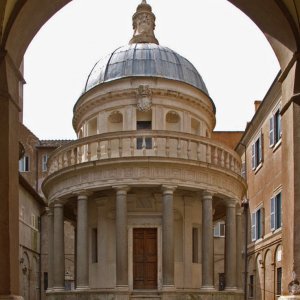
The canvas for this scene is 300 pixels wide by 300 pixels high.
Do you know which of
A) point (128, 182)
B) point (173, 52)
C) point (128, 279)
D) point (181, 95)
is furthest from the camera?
point (173, 52)

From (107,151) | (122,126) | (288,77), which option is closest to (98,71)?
(122,126)

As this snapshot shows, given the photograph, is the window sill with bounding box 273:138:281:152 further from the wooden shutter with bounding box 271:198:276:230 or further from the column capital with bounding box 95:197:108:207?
the column capital with bounding box 95:197:108:207

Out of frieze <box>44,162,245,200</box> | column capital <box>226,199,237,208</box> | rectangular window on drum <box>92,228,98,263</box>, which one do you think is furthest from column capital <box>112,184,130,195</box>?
column capital <box>226,199,237,208</box>

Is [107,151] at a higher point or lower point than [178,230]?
higher

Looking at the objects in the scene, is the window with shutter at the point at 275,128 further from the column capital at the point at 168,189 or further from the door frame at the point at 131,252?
the door frame at the point at 131,252

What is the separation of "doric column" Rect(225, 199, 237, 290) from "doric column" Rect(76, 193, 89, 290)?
570 centimetres

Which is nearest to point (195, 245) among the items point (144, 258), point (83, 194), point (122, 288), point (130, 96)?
point (144, 258)

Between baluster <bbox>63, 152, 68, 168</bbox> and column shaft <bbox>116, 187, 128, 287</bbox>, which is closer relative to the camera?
column shaft <bbox>116, 187, 128, 287</bbox>

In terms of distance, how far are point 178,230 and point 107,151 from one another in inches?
202

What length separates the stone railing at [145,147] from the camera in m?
24.3

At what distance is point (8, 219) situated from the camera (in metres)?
8.81

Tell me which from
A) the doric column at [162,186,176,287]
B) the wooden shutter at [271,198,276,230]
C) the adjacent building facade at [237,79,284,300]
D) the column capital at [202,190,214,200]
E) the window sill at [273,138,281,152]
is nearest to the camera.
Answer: the doric column at [162,186,176,287]

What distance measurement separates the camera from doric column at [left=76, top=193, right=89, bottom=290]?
2464cm

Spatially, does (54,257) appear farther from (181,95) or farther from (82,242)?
(181,95)
